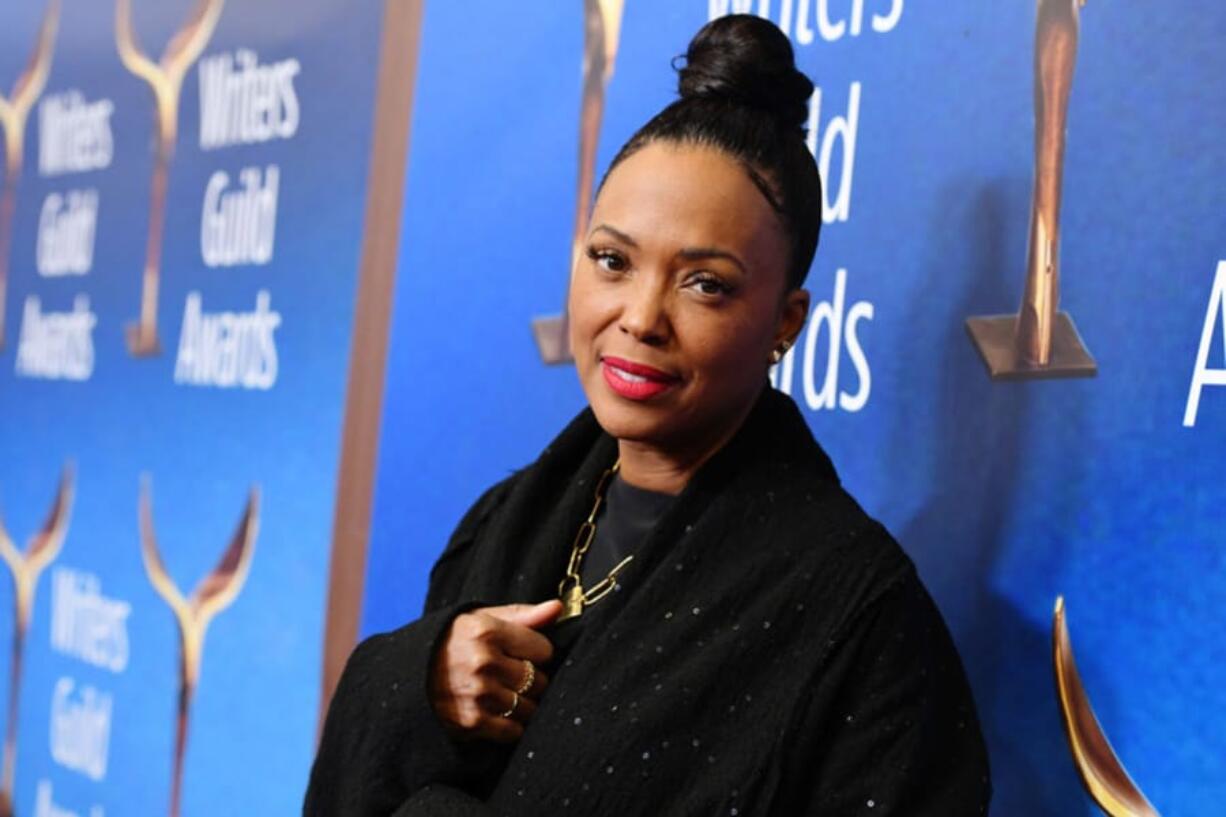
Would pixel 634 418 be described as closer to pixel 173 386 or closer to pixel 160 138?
pixel 173 386

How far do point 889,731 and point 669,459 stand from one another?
25 cm

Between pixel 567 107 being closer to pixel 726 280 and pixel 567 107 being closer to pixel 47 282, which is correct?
pixel 726 280

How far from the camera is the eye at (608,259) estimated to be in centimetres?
97

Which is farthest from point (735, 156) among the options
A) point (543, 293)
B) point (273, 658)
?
point (273, 658)

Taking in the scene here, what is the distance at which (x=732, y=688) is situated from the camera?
2.93 ft

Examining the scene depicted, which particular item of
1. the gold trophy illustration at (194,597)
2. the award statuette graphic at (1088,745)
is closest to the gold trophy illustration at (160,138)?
the gold trophy illustration at (194,597)

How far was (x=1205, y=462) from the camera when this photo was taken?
0.91 m

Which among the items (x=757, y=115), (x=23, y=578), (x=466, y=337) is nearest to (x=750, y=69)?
(x=757, y=115)

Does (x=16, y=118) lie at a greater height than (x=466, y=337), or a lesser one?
greater

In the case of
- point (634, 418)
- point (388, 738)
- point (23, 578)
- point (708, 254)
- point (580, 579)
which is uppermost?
point (708, 254)

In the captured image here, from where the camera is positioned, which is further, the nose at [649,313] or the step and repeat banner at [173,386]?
the step and repeat banner at [173,386]

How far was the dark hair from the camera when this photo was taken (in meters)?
0.95

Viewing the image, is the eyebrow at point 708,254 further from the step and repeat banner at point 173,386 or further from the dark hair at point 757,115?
the step and repeat banner at point 173,386

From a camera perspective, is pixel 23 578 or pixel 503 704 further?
pixel 23 578
